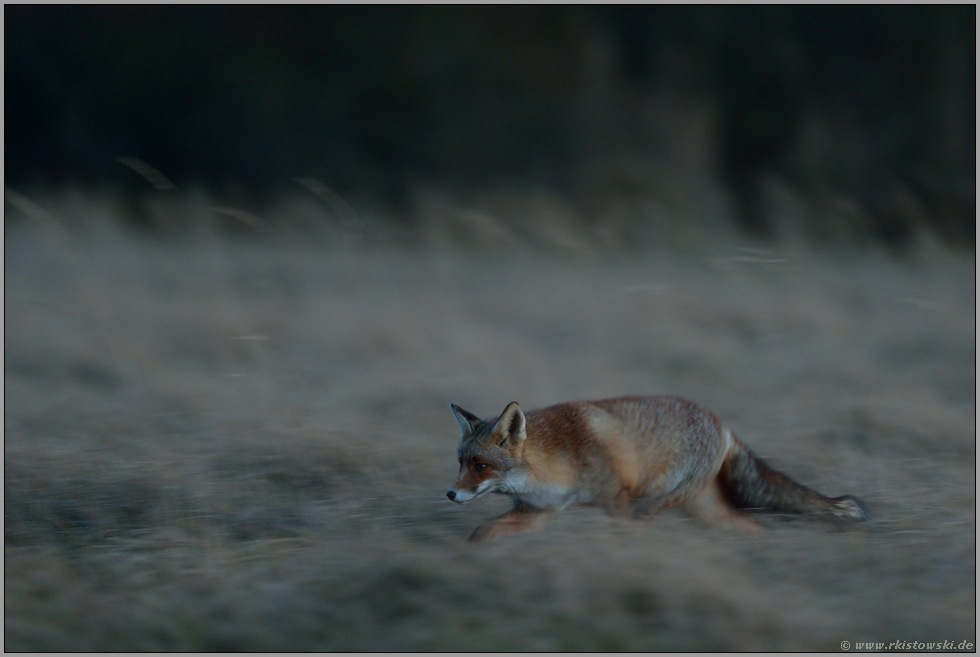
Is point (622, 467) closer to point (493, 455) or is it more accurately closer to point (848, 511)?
point (493, 455)

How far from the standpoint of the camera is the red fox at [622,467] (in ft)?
11.0

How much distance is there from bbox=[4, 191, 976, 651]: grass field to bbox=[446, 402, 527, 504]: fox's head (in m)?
0.23

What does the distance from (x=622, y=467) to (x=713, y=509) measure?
499 mm

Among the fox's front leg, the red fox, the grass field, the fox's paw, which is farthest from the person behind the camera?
the fox's paw

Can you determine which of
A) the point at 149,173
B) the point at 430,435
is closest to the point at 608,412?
the point at 430,435

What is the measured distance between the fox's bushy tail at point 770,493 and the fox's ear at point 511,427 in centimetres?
94

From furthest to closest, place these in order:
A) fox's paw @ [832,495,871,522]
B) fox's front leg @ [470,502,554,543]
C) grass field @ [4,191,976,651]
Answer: fox's paw @ [832,495,871,522] → fox's front leg @ [470,502,554,543] → grass field @ [4,191,976,651]

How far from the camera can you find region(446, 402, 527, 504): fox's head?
329 cm

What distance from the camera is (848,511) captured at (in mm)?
3471

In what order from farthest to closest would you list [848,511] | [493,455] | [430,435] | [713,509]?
[430,435] → [713,509] → [848,511] → [493,455]

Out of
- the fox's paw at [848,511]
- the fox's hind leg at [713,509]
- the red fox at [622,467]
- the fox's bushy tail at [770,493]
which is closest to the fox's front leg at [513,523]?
the red fox at [622,467]

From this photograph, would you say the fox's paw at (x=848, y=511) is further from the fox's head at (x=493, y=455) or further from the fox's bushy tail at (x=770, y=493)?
the fox's head at (x=493, y=455)

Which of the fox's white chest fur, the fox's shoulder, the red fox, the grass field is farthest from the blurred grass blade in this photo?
the fox's white chest fur

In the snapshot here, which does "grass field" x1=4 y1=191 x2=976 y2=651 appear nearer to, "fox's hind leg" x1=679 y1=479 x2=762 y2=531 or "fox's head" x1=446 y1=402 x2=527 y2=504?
"fox's hind leg" x1=679 y1=479 x2=762 y2=531
